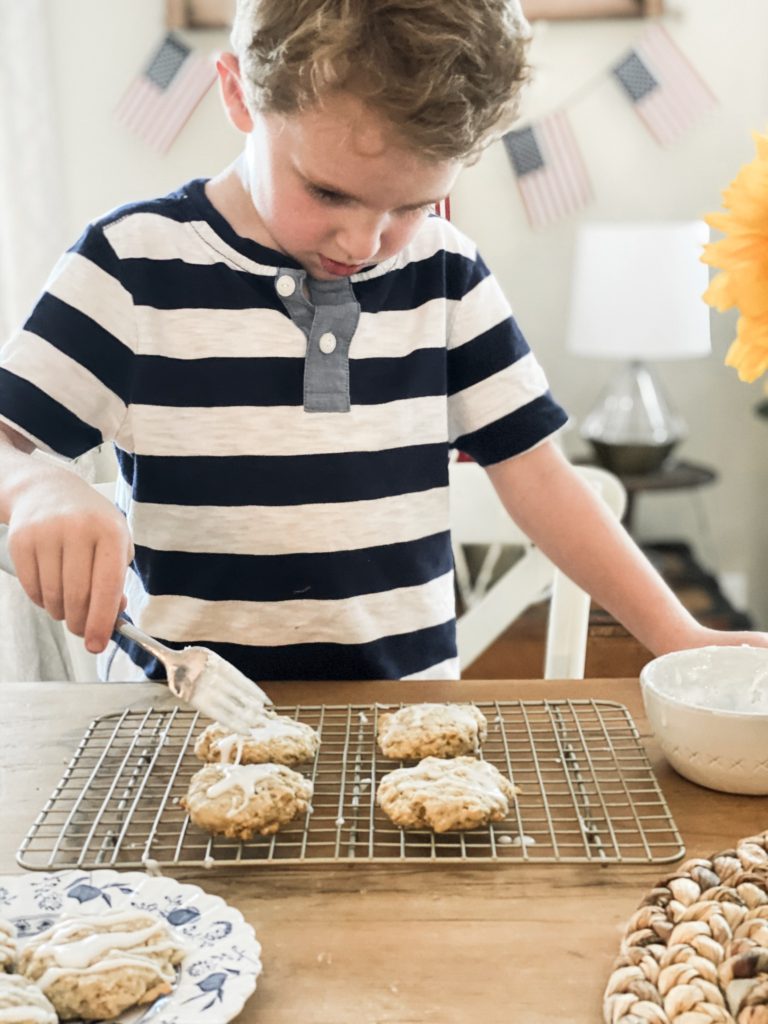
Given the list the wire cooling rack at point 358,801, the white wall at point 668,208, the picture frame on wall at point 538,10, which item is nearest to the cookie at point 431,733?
the wire cooling rack at point 358,801

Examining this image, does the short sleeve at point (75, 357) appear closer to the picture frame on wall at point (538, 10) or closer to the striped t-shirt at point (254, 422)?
the striped t-shirt at point (254, 422)

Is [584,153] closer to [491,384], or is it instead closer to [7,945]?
[491,384]

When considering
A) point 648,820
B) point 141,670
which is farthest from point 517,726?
point 141,670

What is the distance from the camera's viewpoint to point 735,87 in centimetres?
290

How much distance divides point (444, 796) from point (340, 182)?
530mm

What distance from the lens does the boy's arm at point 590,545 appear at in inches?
45.6

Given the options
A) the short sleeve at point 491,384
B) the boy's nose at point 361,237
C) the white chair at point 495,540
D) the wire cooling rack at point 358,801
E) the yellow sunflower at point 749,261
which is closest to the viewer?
the yellow sunflower at point 749,261

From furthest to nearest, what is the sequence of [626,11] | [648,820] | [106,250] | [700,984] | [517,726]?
1. [626,11]
2. [106,250]
3. [517,726]
4. [648,820]
5. [700,984]

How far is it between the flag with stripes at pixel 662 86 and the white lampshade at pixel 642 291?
1.23 feet

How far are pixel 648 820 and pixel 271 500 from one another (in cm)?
59

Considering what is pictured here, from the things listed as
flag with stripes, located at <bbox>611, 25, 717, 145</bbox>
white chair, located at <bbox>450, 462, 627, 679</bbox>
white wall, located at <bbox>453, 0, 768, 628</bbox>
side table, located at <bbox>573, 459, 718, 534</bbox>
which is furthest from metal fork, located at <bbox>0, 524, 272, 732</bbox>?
flag with stripes, located at <bbox>611, 25, 717, 145</bbox>

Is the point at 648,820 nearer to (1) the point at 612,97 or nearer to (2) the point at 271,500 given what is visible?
(2) the point at 271,500

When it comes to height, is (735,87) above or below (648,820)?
above

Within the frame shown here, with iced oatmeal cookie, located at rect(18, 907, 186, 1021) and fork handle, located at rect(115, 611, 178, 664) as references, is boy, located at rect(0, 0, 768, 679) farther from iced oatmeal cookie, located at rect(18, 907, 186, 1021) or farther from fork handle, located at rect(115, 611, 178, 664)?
iced oatmeal cookie, located at rect(18, 907, 186, 1021)
